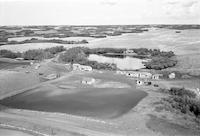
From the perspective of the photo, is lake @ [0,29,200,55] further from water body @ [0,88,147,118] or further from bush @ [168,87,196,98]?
water body @ [0,88,147,118]

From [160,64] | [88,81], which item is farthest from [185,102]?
[160,64]

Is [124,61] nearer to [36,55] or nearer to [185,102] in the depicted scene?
[36,55]

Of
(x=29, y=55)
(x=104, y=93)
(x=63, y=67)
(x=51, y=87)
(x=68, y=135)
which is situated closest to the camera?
(x=68, y=135)

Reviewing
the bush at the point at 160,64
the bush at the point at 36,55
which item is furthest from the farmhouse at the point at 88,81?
the bush at the point at 36,55

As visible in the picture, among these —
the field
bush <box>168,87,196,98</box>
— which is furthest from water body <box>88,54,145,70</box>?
bush <box>168,87,196,98</box>

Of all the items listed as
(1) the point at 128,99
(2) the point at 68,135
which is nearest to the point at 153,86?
(1) the point at 128,99

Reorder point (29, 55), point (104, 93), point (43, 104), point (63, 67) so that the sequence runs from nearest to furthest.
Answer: point (43, 104) → point (104, 93) → point (63, 67) → point (29, 55)

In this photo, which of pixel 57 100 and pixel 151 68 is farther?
pixel 151 68

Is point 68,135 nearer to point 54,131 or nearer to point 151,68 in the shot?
point 54,131
